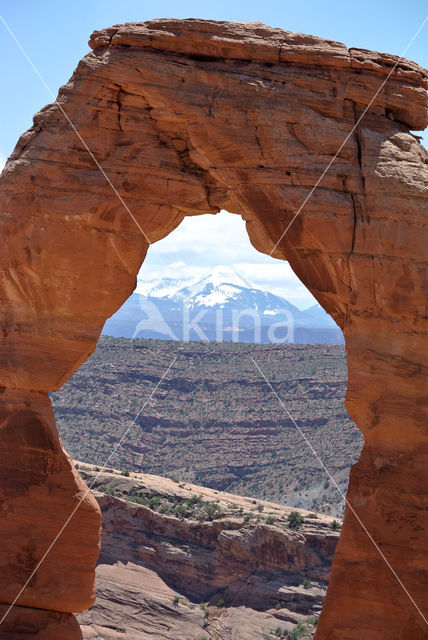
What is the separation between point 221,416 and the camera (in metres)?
56.1

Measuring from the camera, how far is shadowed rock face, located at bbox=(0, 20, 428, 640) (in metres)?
12.6

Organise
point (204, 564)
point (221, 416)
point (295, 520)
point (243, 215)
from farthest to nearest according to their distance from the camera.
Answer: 1. point (221, 416)
2. point (204, 564)
3. point (295, 520)
4. point (243, 215)

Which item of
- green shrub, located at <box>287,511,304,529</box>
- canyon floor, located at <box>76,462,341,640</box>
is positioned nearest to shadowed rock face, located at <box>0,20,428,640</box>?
canyon floor, located at <box>76,462,341,640</box>

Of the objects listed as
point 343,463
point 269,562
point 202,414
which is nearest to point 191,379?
point 202,414

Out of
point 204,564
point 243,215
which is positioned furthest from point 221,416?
point 243,215

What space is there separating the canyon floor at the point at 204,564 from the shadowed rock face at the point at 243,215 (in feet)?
57.5

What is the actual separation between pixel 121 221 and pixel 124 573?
22.6 m

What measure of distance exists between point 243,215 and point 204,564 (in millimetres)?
23215

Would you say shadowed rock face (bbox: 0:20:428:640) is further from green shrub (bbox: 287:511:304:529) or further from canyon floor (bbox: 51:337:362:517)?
canyon floor (bbox: 51:337:362:517)

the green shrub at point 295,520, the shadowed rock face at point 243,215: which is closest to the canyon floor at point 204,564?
the green shrub at point 295,520

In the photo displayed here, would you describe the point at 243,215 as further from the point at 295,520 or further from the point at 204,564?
the point at 204,564

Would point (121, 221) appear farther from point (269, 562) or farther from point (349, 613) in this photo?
point (269, 562)

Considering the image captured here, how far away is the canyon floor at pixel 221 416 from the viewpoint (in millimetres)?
47219

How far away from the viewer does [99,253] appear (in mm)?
14062
